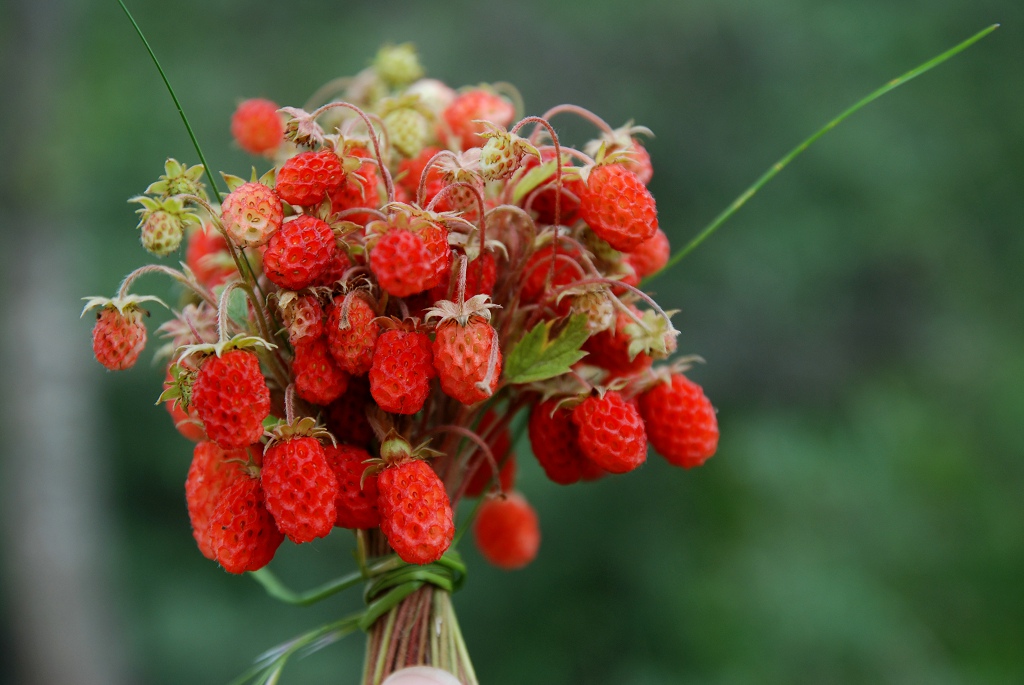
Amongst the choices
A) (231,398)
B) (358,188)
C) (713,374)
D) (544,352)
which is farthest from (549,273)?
(713,374)

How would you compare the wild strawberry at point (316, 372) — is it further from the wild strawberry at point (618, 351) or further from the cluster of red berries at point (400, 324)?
the wild strawberry at point (618, 351)

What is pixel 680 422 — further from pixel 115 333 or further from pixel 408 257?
pixel 115 333

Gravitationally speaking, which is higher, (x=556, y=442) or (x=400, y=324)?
(x=400, y=324)

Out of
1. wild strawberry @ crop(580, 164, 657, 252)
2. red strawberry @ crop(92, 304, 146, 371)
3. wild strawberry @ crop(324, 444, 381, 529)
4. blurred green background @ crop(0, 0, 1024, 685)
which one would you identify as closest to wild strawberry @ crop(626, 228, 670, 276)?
wild strawberry @ crop(580, 164, 657, 252)

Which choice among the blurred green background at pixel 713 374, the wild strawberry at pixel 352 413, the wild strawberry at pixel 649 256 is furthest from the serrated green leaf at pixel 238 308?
the blurred green background at pixel 713 374

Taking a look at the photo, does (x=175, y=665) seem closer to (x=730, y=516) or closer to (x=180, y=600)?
(x=180, y=600)
